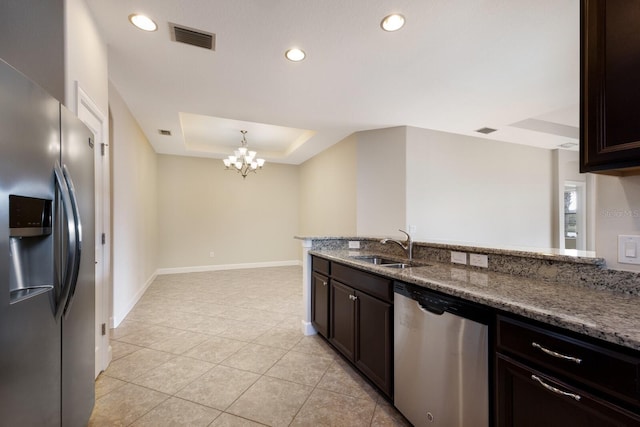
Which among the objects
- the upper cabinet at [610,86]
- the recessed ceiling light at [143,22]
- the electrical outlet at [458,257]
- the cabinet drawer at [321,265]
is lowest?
the cabinet drawer at [321,265]

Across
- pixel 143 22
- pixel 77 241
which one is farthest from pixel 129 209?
pixel 77 241

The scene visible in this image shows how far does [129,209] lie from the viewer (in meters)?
3.74

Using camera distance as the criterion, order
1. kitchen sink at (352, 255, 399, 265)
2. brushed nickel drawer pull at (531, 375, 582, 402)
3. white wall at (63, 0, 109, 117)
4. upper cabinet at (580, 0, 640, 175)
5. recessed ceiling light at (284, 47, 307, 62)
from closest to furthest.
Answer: brushed nickel drawer pull at (531, 375, 582, 402) < upper cabinet at (580, 0, 640, 175) < white wall at (63, 0, 109, 117) < recessed ceiling light at (284, 47, 307, 62) < kitchen sink at (352, 255, 399, 265)

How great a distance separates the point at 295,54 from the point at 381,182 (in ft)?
8.32

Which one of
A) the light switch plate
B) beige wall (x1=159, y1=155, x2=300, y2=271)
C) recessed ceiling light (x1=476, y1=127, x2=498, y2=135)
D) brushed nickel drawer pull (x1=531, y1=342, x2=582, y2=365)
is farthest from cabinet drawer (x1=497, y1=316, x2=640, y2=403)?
beige wall (x1=159, y1=155, x2=300, y2=271)

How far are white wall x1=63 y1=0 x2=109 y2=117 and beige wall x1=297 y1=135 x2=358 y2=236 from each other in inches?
134

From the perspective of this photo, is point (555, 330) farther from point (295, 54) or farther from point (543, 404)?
point (295, 54)

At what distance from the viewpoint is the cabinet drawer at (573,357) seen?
2.63ft

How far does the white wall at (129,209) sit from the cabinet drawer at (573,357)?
3.81 m

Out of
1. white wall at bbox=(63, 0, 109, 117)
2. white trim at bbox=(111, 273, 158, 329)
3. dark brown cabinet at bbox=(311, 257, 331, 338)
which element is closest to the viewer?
white wall at bbox=(63, 0, 109, 117)

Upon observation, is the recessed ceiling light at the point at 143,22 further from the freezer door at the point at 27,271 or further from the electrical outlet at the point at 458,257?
the electrical outlet at the point at 458,257

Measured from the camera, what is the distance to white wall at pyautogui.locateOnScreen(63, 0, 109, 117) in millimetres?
1650

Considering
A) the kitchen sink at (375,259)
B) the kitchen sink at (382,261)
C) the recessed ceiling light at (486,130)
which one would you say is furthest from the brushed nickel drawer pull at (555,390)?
the recessed ceiling light at (486,130)

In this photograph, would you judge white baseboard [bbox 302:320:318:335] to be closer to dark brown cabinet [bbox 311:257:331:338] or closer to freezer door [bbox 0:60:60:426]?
dark brown cabinet [bbox 311:257:331:338]
